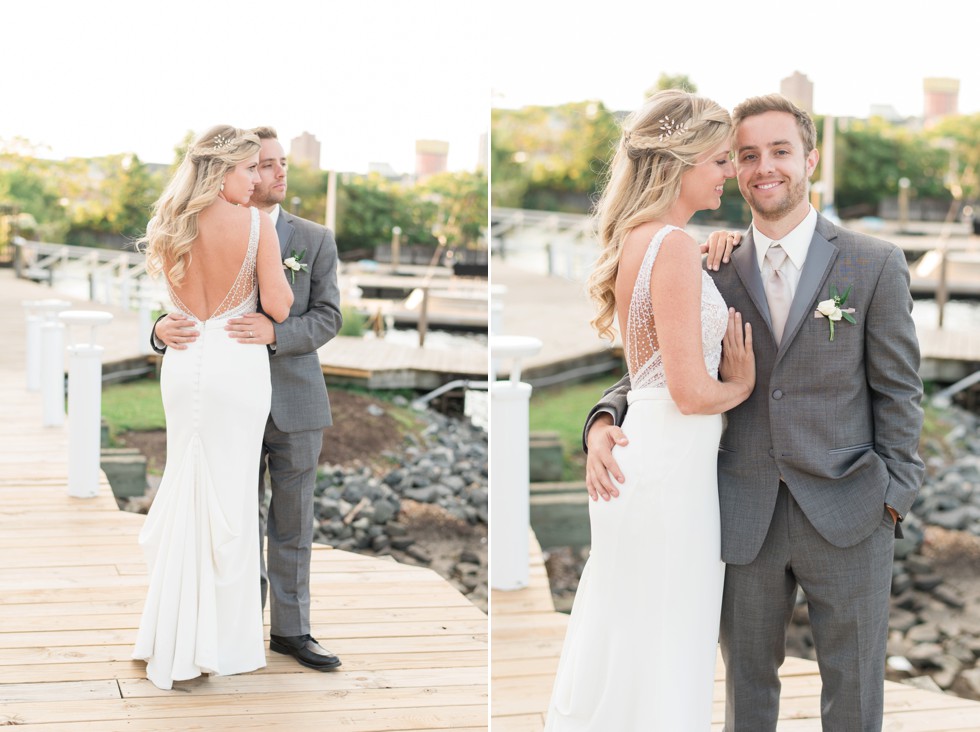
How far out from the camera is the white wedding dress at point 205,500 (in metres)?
2.96

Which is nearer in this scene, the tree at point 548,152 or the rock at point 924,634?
the rock at point 924,634

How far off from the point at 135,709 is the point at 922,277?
20371 millimetres

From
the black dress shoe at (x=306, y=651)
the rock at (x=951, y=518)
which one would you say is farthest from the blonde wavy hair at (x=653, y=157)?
the rock at (x=951, y=518)

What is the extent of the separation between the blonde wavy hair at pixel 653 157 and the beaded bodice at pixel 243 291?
1160 millimetres

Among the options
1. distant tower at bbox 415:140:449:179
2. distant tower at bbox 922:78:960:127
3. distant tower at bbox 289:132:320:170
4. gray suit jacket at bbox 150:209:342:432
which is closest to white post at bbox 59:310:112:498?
gray suit jacket at bbox 150:209:342:432

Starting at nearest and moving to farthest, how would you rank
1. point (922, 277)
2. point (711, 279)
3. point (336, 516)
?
point (711, 279)
point (336, 516)
point (922, 277)

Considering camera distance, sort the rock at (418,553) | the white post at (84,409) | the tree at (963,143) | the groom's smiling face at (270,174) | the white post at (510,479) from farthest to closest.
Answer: the tree at (963,143) < the rock at (418,553) < the white post at (84,409) < the white post at (510,479) < the groom's smiling face at (270,174)

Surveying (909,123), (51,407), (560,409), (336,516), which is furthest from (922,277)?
(51,407)

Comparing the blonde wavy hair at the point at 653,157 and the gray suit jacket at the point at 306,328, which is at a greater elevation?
the blonde wavy hair at the point at 653,157

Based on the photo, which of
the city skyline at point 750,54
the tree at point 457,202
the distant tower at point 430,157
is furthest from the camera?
the city skyline at point 750,54

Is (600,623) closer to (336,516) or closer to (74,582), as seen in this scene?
(74,582)

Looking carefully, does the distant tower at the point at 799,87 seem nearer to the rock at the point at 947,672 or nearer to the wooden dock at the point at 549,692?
the rock at the point at 947,672

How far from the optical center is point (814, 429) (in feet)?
6.86

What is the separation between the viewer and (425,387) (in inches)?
527
